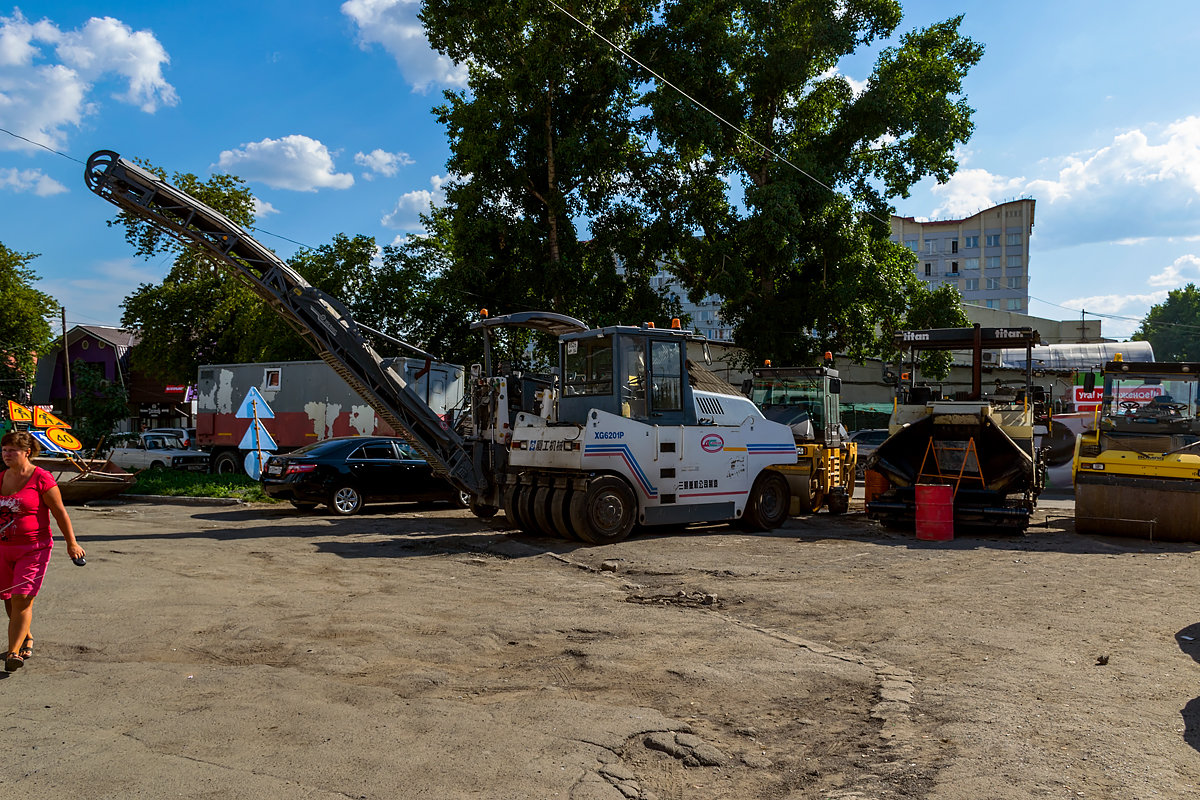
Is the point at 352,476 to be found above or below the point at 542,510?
above

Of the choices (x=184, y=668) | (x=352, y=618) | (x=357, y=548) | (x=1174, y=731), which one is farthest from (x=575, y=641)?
(x=357, y=548)

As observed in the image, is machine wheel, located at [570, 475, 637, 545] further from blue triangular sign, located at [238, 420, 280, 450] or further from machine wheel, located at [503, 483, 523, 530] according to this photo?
blue triangular sign, located at [238, 420, 280, 450]

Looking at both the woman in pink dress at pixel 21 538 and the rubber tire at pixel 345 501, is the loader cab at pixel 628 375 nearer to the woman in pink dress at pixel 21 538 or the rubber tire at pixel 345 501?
the rubber tire at pixel 345 501

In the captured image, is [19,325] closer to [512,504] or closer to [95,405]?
[95,405]

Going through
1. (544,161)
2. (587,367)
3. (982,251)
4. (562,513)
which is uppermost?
(982,251)

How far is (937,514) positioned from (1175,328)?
10522cm

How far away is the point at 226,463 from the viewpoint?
28.2 meters

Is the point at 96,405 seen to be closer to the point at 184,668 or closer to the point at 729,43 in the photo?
the point at 729,43

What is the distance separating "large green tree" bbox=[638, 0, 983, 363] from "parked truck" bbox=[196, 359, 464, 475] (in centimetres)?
830

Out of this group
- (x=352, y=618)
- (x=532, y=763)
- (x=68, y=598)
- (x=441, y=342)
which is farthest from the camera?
(x=441, y=342)

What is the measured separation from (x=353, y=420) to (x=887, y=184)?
681 inches

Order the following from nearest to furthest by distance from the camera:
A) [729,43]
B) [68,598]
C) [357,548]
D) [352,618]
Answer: [352,618] < [68,598] < [357,548] < [729,43]

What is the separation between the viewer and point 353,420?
25562 millimetres

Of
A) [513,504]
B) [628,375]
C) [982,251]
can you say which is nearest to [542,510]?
[513,504]
